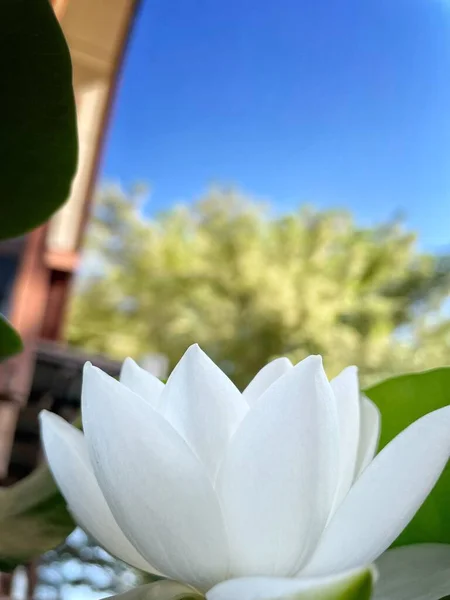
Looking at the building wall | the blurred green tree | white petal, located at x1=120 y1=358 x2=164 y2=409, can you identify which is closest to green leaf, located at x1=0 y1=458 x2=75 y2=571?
white petal, located at x1=120 y1=358 x2=164 y2=409

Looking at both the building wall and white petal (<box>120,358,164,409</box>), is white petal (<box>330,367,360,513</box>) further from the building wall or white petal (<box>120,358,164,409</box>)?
the building wall

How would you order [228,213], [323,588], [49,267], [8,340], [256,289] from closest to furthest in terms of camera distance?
[323,588] → [8,340] → [49,267] → [256,289] → [228,213]

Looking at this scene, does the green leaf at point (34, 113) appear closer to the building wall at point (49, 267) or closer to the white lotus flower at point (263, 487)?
the white lotus flower at point (263, 487)

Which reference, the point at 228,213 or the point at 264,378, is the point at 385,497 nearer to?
the point at 264,378

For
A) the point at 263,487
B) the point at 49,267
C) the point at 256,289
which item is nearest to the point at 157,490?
the point at 263,487

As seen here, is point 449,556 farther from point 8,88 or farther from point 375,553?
point 8,88

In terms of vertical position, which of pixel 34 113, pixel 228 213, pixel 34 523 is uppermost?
pixel 228 213

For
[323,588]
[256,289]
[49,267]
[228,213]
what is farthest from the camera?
[228,213]
